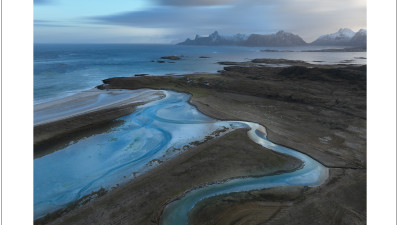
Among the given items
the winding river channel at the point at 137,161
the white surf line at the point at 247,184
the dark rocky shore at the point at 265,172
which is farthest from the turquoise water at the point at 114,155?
the white surf line at the point at 247,184

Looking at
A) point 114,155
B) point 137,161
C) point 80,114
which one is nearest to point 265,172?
point 137,161

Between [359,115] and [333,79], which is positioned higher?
[333,79]

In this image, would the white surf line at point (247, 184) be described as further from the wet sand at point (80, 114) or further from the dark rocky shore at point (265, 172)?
the wet sand at point (80, 114)

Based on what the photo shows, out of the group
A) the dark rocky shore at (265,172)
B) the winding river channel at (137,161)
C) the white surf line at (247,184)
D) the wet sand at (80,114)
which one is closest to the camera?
the dark rocky shore at (265,172)

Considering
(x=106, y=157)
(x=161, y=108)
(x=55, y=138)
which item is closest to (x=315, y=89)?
(x=161, y=108)

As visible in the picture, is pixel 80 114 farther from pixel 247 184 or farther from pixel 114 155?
pixel 247 184

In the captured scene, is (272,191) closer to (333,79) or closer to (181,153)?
(181,153)

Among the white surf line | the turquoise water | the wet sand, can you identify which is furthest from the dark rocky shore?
the wet sand
